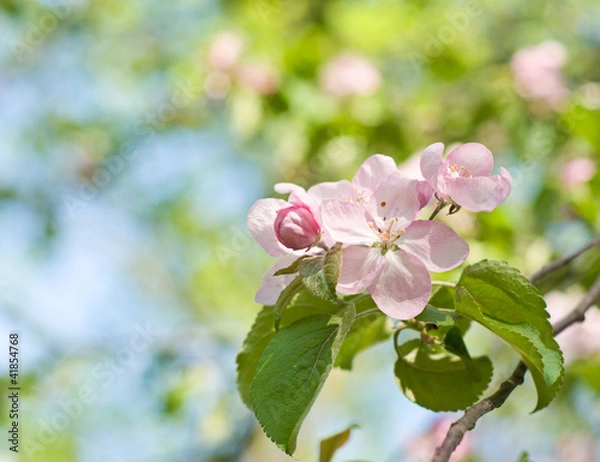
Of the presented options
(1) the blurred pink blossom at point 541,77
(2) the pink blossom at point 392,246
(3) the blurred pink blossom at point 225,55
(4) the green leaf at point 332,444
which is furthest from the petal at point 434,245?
(3) the blurred pink blossom at point 225,55

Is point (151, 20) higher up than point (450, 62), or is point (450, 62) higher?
point (151, 20)

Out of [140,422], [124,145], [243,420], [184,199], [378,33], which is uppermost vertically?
[124,145]

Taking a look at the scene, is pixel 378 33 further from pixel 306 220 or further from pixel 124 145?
pixel 306 220

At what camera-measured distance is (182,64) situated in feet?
8.57

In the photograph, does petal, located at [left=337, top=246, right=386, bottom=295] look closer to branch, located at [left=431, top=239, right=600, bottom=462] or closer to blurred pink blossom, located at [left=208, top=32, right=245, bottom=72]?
branch, located at [left=431, top=239, right=600, bottom=462]

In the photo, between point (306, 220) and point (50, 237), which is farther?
point (50, 237)

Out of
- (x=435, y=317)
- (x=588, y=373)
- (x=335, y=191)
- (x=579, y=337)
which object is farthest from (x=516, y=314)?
(x=579, y=337)

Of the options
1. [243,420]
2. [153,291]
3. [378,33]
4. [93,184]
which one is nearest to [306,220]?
[378,33]

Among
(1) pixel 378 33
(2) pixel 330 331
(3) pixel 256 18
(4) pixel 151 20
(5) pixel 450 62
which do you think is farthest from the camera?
(4) pixel 151 20

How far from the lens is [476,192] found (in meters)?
0.52

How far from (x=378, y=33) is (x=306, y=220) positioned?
77.6 inches

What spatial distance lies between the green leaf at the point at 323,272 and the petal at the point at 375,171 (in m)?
0.08

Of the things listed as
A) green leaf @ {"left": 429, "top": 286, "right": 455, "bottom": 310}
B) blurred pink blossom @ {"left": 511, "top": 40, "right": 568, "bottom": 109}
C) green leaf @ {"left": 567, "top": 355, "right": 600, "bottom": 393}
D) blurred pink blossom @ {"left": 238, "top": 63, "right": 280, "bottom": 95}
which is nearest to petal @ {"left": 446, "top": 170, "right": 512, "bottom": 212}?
green leaf @ {"left": 429, "top": 286, "right": 455, "bottom": 310}

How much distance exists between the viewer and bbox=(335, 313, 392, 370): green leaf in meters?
0.63
